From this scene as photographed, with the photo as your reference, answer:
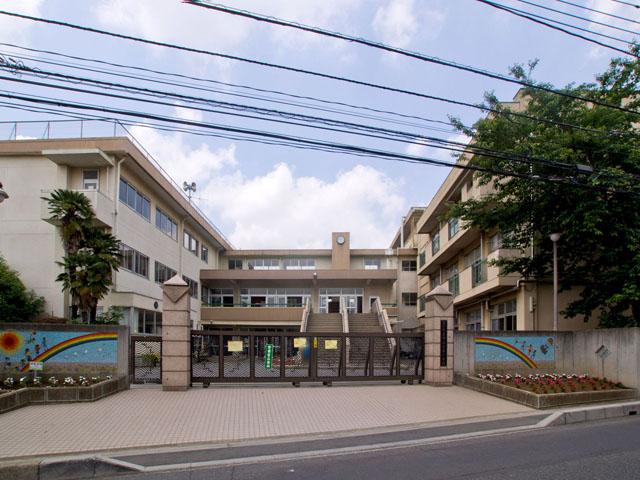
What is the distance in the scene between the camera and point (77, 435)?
8875 mm

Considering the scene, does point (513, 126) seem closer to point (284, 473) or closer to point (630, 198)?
point (630, 198)

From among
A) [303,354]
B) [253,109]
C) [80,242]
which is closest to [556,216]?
[303,354]

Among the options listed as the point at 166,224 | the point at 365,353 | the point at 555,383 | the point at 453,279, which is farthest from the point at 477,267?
the point at 166,224

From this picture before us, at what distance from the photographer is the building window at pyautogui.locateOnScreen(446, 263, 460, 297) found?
30167 millimetres

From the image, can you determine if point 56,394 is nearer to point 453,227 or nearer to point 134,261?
point 134,261

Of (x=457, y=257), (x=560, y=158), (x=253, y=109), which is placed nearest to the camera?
(x=253, y=109)

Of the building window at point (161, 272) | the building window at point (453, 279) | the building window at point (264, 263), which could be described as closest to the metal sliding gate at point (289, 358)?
the building window at point (453, 279)

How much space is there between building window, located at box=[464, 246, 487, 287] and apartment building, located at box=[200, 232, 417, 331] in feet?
37.3

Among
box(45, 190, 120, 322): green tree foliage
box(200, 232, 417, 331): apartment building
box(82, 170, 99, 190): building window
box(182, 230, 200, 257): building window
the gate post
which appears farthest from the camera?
box(200, 232, 417, 331): apartment building

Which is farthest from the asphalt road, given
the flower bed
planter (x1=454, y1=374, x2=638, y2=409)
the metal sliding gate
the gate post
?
the gate post

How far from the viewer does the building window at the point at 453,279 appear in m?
30.2

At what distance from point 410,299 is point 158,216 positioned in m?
22.1

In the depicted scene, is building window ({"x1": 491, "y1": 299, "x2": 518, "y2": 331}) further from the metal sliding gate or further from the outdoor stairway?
the metal sliding gate

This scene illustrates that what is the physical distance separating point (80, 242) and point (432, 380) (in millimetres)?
11182
